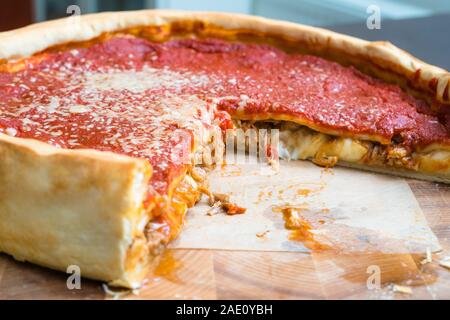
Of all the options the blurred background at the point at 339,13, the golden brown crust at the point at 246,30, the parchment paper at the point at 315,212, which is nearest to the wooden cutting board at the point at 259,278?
the parchment paper at the point at 315,212

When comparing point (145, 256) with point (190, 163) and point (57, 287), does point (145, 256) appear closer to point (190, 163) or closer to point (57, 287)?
point (57, 287)

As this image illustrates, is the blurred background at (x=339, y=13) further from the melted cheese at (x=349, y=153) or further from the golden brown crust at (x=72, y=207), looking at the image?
the golden brown crust at (x=72, y=207)

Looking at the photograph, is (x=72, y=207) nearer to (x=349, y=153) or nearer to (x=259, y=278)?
(x=259, y=278)
